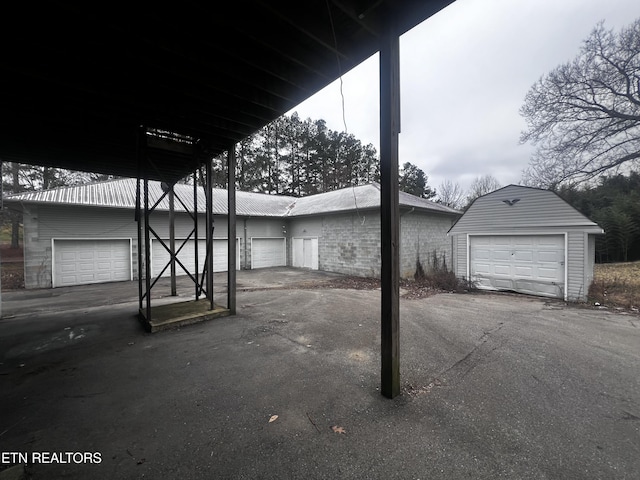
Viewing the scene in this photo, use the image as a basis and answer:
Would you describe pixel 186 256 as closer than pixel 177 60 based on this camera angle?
No

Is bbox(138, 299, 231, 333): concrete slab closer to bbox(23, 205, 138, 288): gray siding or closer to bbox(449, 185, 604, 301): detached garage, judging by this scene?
bbox(23, 205, 138, 288): gray siding

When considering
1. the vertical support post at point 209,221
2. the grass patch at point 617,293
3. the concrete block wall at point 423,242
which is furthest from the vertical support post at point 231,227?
the grass patch at point 617,293

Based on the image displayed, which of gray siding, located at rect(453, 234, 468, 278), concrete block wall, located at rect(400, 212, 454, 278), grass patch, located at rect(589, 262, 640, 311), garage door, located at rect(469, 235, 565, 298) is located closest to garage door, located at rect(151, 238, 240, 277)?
concrete block wall, located at rect(400, 212, 454, 278)

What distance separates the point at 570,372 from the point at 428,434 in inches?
A: 98.1

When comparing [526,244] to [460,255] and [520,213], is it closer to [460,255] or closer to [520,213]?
[520,213]

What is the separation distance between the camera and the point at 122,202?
35.5ft

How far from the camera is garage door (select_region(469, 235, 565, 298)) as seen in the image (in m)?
7.43

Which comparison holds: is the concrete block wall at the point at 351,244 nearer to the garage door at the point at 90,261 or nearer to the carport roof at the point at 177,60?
the carport roof at the point at 177,60

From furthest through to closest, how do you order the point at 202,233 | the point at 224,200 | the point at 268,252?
1. the point at 268,252
2. the point at 224,200
3. the point at 202,233

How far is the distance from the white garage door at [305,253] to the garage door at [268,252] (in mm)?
841

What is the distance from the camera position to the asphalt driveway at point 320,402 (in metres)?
1.79

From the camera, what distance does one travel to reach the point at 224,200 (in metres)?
14.6

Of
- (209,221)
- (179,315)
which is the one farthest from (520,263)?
(179,315)

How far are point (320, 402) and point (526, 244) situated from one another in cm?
881
